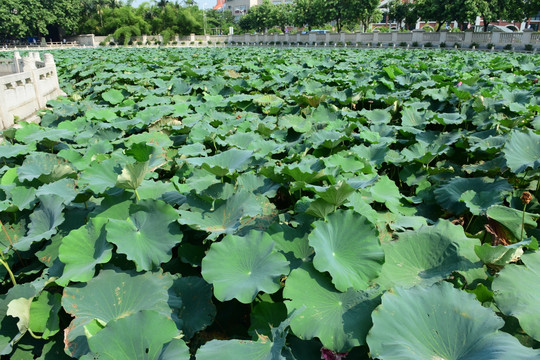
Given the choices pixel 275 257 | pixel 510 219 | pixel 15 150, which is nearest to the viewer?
pixel 275 257

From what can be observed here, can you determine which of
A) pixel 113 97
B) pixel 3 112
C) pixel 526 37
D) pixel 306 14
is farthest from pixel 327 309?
pixel 306 14

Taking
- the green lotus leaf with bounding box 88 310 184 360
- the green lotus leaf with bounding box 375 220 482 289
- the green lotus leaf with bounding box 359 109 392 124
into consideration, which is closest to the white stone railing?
the green lotus leaf with bounding box 359 109 392 124

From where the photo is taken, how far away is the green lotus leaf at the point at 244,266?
53.7 inches

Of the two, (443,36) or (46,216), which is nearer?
(46,216)

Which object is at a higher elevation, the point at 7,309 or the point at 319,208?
the point at 319,208

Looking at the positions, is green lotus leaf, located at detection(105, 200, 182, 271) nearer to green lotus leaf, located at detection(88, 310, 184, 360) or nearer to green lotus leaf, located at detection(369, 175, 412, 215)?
green lotus leaf, located at detection(88, 310, 184, 360)

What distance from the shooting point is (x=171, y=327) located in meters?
1.27

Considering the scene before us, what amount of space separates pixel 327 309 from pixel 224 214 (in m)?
0.76

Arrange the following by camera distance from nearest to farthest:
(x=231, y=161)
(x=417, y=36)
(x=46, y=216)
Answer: (x=46, y=216) < (x=231, y=161) < (x=417, y=36)

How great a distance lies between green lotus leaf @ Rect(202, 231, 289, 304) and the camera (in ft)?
4.48

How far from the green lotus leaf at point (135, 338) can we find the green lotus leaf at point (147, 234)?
1.12ft

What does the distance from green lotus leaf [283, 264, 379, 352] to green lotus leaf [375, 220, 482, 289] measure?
0.55ft

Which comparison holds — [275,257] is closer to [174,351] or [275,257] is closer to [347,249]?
[347,249]

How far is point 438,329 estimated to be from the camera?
112 cm
